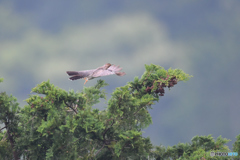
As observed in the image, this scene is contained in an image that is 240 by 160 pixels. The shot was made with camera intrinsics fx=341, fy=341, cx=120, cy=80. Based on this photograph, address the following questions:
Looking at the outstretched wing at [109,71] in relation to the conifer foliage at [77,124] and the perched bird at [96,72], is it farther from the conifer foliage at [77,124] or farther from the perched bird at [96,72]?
the conifer foliage at [77,124]

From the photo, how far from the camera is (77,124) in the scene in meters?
16.5

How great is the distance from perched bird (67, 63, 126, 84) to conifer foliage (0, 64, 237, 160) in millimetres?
1727

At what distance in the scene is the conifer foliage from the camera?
1681cm

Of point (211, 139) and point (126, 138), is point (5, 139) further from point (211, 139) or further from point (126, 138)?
point (211, 139)

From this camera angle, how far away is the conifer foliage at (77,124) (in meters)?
16.8

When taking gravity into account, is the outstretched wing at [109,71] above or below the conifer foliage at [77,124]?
above

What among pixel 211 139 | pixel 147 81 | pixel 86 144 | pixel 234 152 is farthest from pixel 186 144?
pixel 86 144

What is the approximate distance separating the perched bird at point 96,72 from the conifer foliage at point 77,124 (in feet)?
5.67

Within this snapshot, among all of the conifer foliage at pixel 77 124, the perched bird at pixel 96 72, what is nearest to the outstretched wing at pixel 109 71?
the perched bird at pixel 96 72

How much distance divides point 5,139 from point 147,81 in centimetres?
844

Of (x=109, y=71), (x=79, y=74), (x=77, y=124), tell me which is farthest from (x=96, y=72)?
(x=77, y=124)

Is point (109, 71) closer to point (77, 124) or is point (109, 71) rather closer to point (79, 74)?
point (79, 74)

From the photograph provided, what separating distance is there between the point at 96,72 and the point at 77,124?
446cm

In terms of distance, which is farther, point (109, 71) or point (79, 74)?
point (109, 71)
